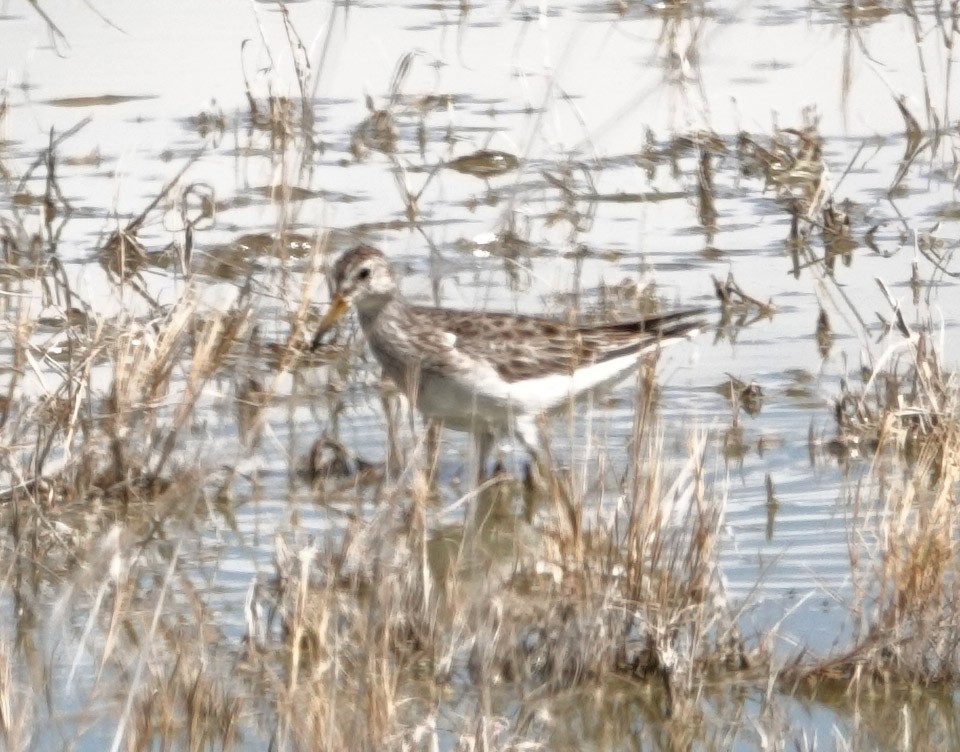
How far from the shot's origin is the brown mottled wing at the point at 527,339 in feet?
26.7

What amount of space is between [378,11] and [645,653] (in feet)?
31.8

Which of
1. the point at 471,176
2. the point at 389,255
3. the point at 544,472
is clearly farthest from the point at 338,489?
the point at 471,176

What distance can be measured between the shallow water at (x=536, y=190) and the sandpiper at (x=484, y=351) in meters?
0.20

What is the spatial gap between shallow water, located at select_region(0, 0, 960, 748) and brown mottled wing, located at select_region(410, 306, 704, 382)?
23 cm

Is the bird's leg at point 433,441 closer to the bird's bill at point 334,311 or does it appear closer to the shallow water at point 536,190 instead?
the shallow water at point 536,190

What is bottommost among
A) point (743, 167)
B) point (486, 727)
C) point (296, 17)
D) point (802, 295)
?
point (486, 727)

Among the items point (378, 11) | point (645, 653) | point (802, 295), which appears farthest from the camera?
point (378, 11)

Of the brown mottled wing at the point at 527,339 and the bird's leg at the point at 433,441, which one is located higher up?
the brown mottled wing at the point at 527,339

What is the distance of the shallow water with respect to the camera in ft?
24.6

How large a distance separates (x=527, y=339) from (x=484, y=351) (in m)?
0.20

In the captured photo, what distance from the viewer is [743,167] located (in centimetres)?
1155

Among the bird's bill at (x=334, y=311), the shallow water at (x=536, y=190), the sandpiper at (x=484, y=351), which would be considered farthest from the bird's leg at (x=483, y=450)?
the bird's bill at (x=334, y=311)

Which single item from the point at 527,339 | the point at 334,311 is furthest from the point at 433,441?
the point at 334,311

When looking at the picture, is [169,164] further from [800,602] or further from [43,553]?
[800,602]
